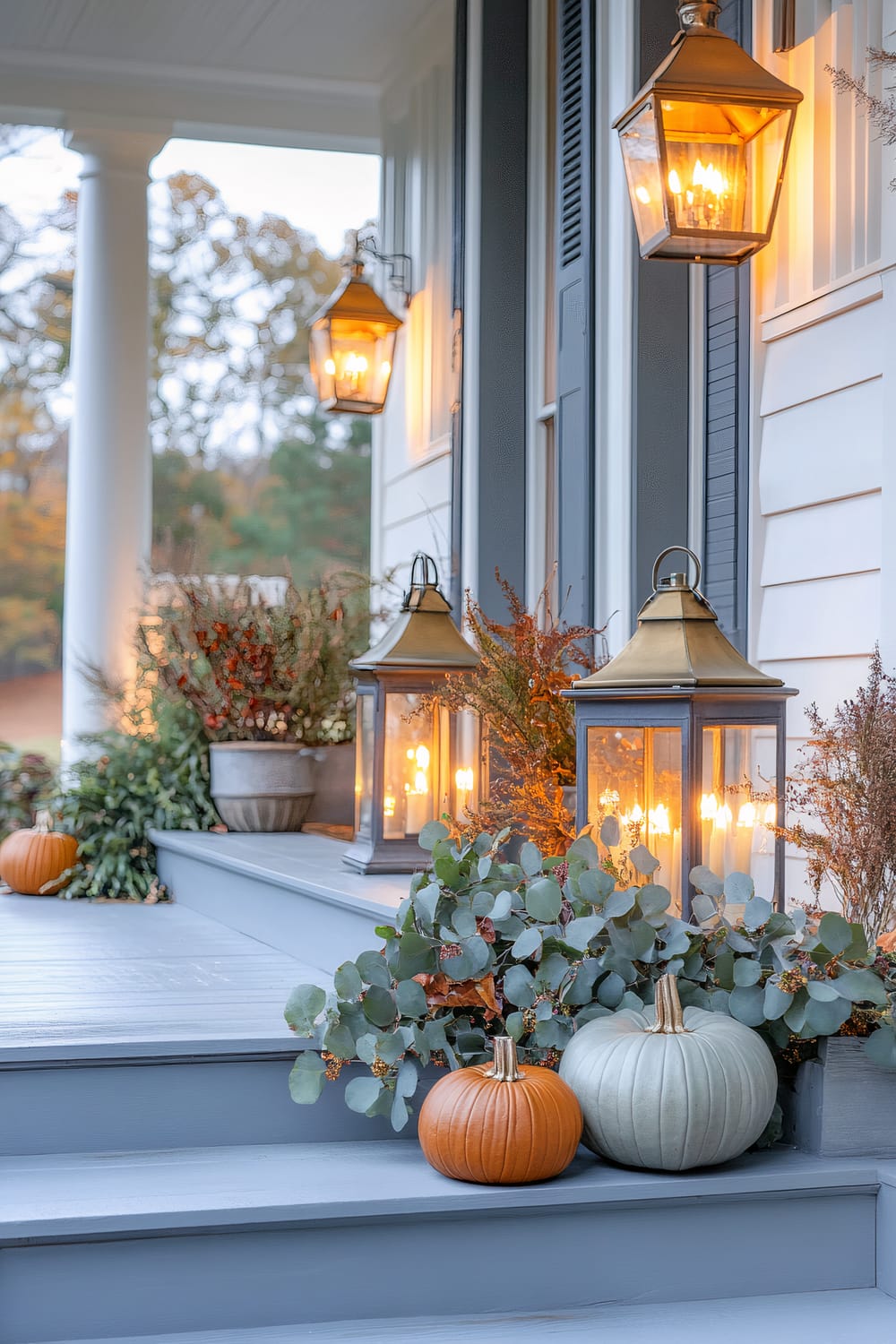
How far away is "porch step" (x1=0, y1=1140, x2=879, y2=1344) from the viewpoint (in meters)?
1.82

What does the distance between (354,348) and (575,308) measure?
1666 mm

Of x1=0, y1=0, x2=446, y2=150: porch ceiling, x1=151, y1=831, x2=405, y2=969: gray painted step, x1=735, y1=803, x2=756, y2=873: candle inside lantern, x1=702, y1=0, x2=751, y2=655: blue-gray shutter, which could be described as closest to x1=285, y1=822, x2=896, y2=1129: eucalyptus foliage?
x1=735, y1=803, x2=756, y2=873: candle inside lantern

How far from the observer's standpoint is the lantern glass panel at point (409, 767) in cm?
365

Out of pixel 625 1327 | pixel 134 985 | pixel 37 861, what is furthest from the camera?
pixel 37 861

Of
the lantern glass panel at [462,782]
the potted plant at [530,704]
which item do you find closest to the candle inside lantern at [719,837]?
the potted plant at [530,704]

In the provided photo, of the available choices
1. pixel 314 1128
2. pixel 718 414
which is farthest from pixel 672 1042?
pixel 718 414

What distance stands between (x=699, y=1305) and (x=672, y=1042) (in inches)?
14.7

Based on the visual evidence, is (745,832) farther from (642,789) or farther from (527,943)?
(527,943)

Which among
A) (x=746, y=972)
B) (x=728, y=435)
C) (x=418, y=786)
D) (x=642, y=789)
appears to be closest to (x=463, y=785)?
(x=418, y=786)

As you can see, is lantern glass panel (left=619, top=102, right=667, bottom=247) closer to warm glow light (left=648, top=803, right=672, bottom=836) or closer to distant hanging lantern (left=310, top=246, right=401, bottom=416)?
warm glow light (left=648, top=803, right=672, bottom=836)

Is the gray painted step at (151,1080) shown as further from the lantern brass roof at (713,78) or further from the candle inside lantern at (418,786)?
the lantern brass roof at (713,78)

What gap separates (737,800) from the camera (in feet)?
8.16

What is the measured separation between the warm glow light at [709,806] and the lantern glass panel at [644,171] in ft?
4.01

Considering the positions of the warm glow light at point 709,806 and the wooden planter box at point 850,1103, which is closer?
the wooden planter box at point 850,1103
